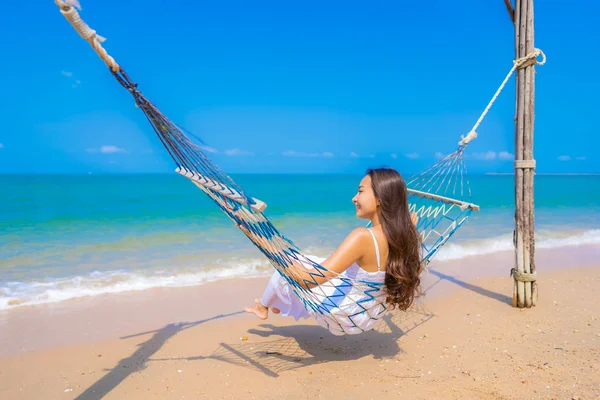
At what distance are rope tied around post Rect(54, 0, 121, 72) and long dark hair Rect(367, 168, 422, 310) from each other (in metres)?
1.23

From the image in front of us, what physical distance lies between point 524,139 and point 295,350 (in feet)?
6.90

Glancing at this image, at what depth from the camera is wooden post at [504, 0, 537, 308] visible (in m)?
3.01

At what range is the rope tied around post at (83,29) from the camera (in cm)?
147

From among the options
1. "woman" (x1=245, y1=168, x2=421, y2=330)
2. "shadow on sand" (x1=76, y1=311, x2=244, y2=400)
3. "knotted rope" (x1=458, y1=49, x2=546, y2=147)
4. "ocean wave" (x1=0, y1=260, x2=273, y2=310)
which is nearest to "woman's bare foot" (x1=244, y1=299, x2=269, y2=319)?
"woman" (x1=245, y1=168, x2=421, y2=330)

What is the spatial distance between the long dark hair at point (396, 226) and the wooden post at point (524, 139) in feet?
4.47

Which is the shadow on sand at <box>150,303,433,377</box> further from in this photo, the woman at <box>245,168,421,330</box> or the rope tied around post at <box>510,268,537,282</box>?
the rope tied around post at <box>510,268,537,282</box>

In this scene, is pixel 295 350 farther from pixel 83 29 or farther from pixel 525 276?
pixel 83 29

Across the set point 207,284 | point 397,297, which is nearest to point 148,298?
point 207,284

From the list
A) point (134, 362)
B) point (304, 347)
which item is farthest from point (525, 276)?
point (134, 362)

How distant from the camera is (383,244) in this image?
6.94 feet

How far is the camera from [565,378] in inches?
86.0

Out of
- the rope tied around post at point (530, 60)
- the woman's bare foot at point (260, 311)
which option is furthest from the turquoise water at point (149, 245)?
the rope tied around post at point (530, 60)

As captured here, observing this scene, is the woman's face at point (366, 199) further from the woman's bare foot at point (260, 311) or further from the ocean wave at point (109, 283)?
the ocean wave at point (109, 283)

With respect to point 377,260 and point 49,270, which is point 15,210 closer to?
point 49,270
